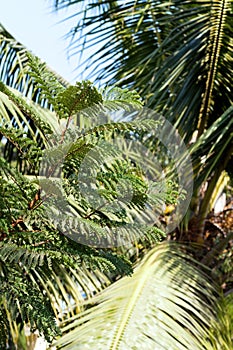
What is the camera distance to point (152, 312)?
1974 millimetres

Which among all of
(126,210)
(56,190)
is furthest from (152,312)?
(56,190)

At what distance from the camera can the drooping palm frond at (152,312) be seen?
1766mm

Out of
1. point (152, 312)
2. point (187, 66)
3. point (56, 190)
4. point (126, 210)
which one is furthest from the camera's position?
point (187, 66)

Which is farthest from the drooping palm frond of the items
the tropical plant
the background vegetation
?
the tropical plant

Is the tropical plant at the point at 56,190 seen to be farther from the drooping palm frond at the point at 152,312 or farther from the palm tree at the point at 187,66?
the palm tree at the point at 187,66

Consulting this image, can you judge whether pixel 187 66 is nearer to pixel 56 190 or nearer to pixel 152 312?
pixel 152 312

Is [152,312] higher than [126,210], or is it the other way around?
[126,210]

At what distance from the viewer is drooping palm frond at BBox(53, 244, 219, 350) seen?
177 centimetres

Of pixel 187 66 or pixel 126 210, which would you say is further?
pixel 187 66

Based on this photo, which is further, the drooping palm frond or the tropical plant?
the drooping palm frond

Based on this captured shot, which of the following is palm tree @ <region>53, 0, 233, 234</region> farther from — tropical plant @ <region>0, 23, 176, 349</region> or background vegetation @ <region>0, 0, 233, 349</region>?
tropical plant @ <region>0, 23, 176, 349</region>

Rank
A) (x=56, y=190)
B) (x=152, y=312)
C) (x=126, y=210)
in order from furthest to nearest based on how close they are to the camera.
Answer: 1. (x=152, y=312)
2. (x=126, y=210)
3. (x=56, y=190)

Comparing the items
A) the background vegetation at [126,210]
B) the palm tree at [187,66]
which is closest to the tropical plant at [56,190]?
the background vegetation at [126,210]

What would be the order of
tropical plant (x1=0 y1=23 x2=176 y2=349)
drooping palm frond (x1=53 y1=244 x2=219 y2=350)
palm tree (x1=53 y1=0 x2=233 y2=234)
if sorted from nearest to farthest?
tropical plant (x1=0 y1=23 x2=176 y2=349), drooping palm frond (x1=53 y1=244 x2=219 y2=350), palm tree (x1=53 y1=0 x2=233 y2=234)
